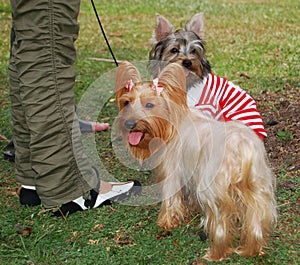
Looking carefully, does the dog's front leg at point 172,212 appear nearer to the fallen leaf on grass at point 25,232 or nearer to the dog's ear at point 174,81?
the dog's ear at point 174,81

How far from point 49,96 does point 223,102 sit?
1.62 m

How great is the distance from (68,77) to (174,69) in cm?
75

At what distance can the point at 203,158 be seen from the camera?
2.99 m

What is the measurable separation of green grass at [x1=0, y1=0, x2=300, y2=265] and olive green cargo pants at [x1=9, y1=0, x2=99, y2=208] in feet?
0.90

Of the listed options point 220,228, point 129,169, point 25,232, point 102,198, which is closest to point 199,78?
point 129,169

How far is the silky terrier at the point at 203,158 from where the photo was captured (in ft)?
9.46

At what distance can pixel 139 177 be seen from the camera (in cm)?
427

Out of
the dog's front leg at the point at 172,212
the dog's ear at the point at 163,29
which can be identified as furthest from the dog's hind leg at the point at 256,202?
the dog's ear at the point at 163,29

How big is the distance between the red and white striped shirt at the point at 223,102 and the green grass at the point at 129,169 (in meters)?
0.51

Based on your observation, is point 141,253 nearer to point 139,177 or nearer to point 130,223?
point 130,223

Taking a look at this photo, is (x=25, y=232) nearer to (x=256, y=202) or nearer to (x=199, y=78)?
(x=256, y=202)

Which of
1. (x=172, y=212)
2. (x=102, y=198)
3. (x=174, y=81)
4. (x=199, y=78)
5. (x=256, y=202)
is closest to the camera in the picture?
(x=256, y=202)

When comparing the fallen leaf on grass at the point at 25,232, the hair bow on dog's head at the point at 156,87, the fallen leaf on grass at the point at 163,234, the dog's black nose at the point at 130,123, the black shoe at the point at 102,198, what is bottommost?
the fallen leaf on grass at the point at 25,232

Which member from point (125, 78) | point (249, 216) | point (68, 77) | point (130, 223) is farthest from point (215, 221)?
point (68, 77)
